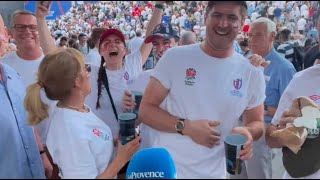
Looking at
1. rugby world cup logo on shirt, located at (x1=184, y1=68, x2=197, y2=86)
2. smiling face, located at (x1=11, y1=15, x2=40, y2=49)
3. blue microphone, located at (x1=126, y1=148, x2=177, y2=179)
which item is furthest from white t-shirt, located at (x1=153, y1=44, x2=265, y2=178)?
smiling face, located at (x1=11, y1=15, x2=40, y2=49)

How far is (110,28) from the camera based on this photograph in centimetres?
273

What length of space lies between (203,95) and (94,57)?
1262 mm

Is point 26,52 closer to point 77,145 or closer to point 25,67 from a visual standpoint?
point 25,67

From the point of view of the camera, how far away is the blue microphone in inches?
56.2

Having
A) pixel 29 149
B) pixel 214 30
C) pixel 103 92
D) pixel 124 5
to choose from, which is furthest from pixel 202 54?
pixel 29 149

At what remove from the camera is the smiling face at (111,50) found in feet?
9.00

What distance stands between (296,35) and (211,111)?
505cm

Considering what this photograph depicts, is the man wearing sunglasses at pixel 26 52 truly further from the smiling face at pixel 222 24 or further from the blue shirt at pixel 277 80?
the blue shirt at pixel 277 80

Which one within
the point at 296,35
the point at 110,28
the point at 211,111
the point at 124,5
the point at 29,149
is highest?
the point at 124,5

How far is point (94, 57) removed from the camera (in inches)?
113

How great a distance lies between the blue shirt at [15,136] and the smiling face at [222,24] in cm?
108

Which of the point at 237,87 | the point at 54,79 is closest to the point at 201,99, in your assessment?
the point at 237,87

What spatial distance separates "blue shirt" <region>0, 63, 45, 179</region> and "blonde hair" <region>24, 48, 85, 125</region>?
16.8 inches

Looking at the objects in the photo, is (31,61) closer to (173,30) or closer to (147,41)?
(147,41)
